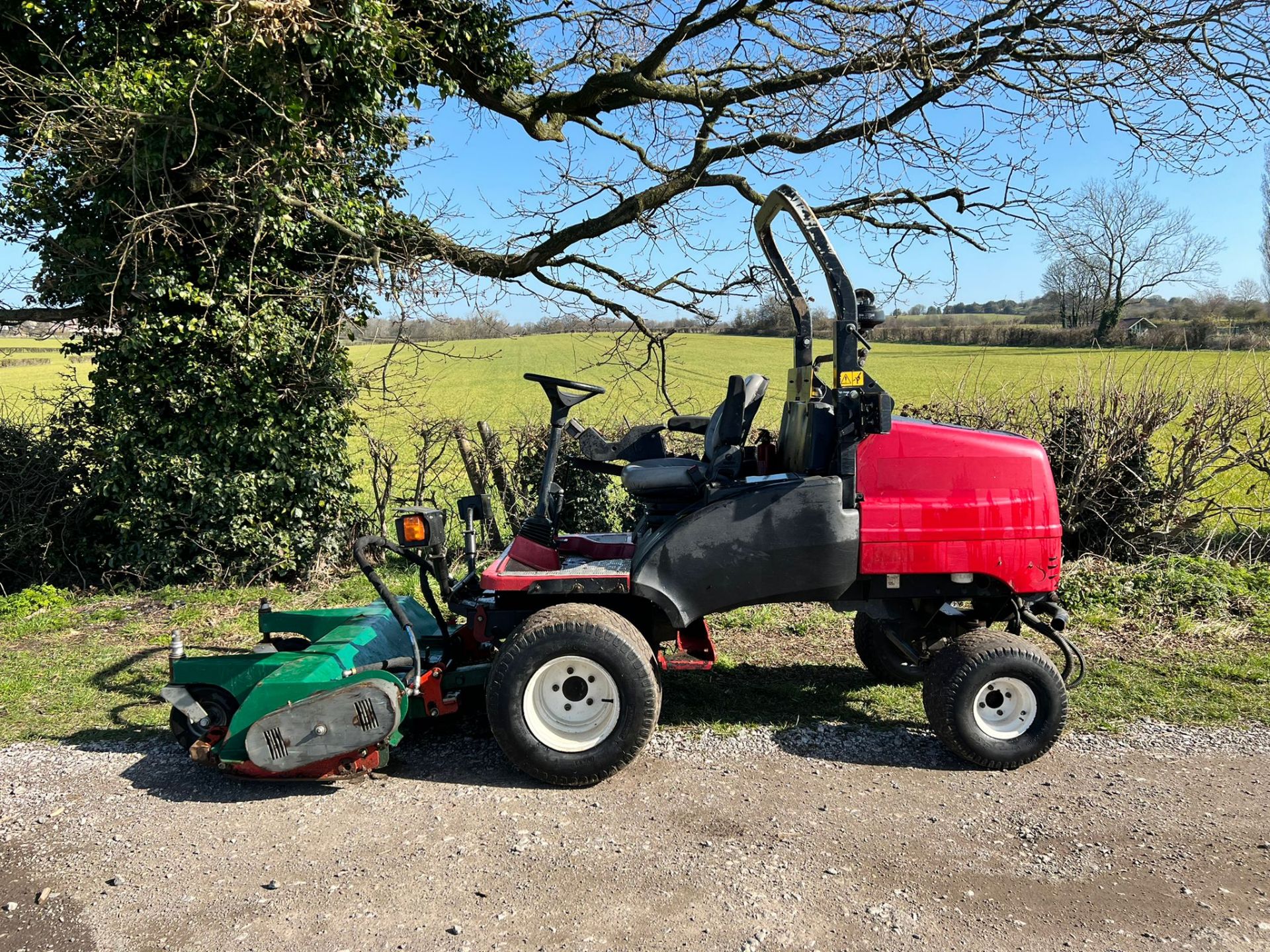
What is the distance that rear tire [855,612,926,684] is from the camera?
5.15m

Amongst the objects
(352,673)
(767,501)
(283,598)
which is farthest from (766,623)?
(283,598)

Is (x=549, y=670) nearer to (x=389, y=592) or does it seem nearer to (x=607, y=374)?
(x=389, y=592)

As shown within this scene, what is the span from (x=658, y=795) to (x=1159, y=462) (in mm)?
6489

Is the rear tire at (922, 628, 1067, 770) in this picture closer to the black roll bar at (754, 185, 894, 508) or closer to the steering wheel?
the black roll bar at (754, 185, 894, 508)

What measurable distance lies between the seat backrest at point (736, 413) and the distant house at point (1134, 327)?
1352 centimetres

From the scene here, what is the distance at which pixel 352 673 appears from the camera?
13.2ft

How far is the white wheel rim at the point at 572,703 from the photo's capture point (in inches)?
157

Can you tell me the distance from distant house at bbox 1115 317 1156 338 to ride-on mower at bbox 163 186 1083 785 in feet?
44.2

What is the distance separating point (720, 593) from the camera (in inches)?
163

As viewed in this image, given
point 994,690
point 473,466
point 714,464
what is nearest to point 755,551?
point 714,464

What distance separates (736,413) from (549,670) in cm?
157

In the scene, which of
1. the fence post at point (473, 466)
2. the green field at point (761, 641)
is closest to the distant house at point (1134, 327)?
the green field at point (761, 641)

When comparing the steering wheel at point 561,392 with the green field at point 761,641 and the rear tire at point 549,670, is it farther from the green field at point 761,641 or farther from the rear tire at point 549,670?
the green field at point 761,641

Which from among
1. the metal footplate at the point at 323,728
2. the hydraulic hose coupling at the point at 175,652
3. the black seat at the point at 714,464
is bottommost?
the metal footplate at the point at 323,728
